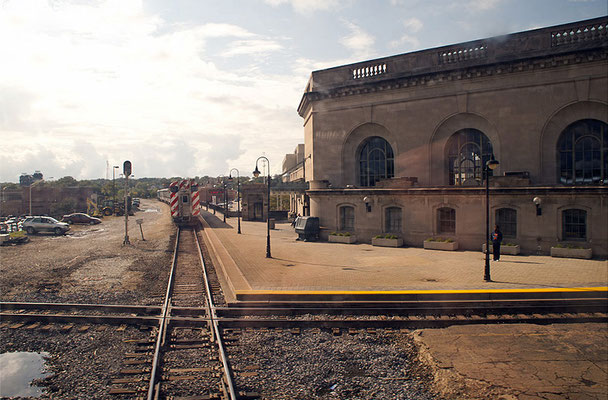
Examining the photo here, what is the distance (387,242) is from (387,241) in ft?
0.23

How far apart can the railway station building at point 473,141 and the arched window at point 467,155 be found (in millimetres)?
62

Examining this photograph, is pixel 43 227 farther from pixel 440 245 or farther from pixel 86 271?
pixel 440 245

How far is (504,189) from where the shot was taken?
21719mm

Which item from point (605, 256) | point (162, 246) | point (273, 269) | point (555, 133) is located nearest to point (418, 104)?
point (555, 133)

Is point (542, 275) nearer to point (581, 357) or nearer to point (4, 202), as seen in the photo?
point (581, 357)

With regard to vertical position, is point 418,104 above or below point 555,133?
above

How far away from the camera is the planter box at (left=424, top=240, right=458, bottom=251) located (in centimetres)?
2318

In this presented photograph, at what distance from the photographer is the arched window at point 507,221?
72.3ft

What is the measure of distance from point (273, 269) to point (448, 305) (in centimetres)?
732

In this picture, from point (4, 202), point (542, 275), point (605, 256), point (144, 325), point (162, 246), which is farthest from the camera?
point (4, 202)

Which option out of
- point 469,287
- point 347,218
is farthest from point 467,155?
point 469,287

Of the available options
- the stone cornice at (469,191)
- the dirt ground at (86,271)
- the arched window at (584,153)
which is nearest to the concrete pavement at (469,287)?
the dirt ground at (86,271)

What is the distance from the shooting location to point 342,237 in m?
27.1

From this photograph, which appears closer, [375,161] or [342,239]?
[342,239]
